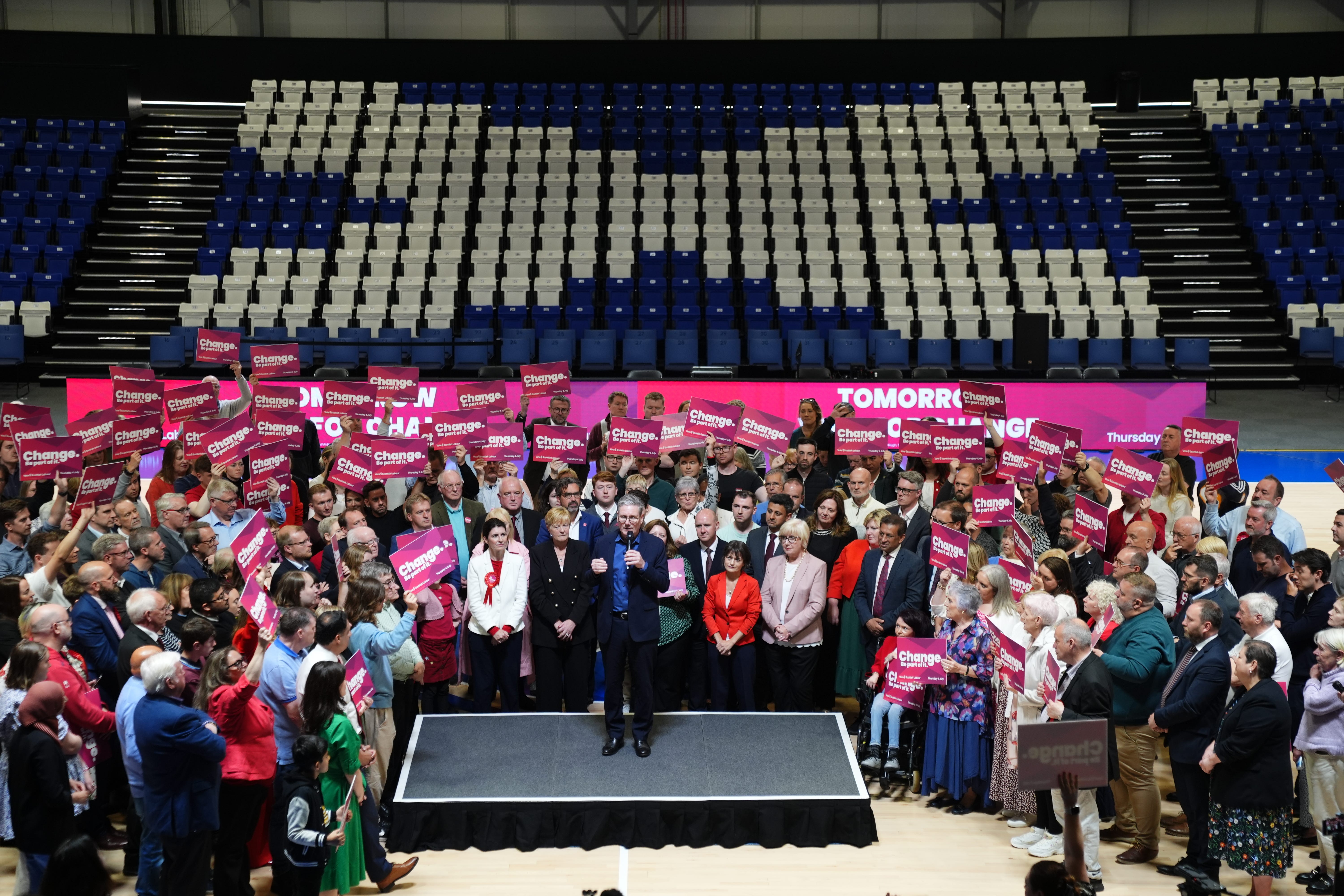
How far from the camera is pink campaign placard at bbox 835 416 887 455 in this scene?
975cm

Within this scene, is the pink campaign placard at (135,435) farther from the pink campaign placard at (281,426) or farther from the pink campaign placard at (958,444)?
the pink campaign placard at (958,444)

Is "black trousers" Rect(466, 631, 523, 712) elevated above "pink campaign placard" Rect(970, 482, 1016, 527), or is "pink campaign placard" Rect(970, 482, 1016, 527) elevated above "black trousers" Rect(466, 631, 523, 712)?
"pink campaign placard" Rect(970, 482, 1016, 527)

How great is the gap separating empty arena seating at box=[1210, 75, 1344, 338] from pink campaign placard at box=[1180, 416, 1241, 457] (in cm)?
1123

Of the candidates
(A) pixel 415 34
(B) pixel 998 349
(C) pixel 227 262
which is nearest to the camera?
(B) pixel 998 349

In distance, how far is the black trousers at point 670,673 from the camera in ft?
25.7

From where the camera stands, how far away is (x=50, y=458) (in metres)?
8.61

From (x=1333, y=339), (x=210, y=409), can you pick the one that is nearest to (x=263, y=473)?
(x=210, y=409)

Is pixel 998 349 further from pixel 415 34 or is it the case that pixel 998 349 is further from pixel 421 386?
pixel 415 34

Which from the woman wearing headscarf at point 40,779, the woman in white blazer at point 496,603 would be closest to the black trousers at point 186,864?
the woman wearing headscarf at point 40,779

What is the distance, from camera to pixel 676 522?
835cm

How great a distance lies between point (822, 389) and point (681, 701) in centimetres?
638

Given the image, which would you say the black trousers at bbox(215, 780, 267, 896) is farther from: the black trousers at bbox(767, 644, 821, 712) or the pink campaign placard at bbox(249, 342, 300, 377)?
the pink campaign placard at bbox(249, 342, 300, 377)

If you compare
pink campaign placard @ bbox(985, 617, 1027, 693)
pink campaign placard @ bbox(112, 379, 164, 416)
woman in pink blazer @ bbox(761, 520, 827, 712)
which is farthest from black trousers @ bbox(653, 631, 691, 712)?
pink campaign placard @ bbox(112, 379, 164, 416)

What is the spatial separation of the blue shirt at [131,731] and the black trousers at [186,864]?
0.29m
